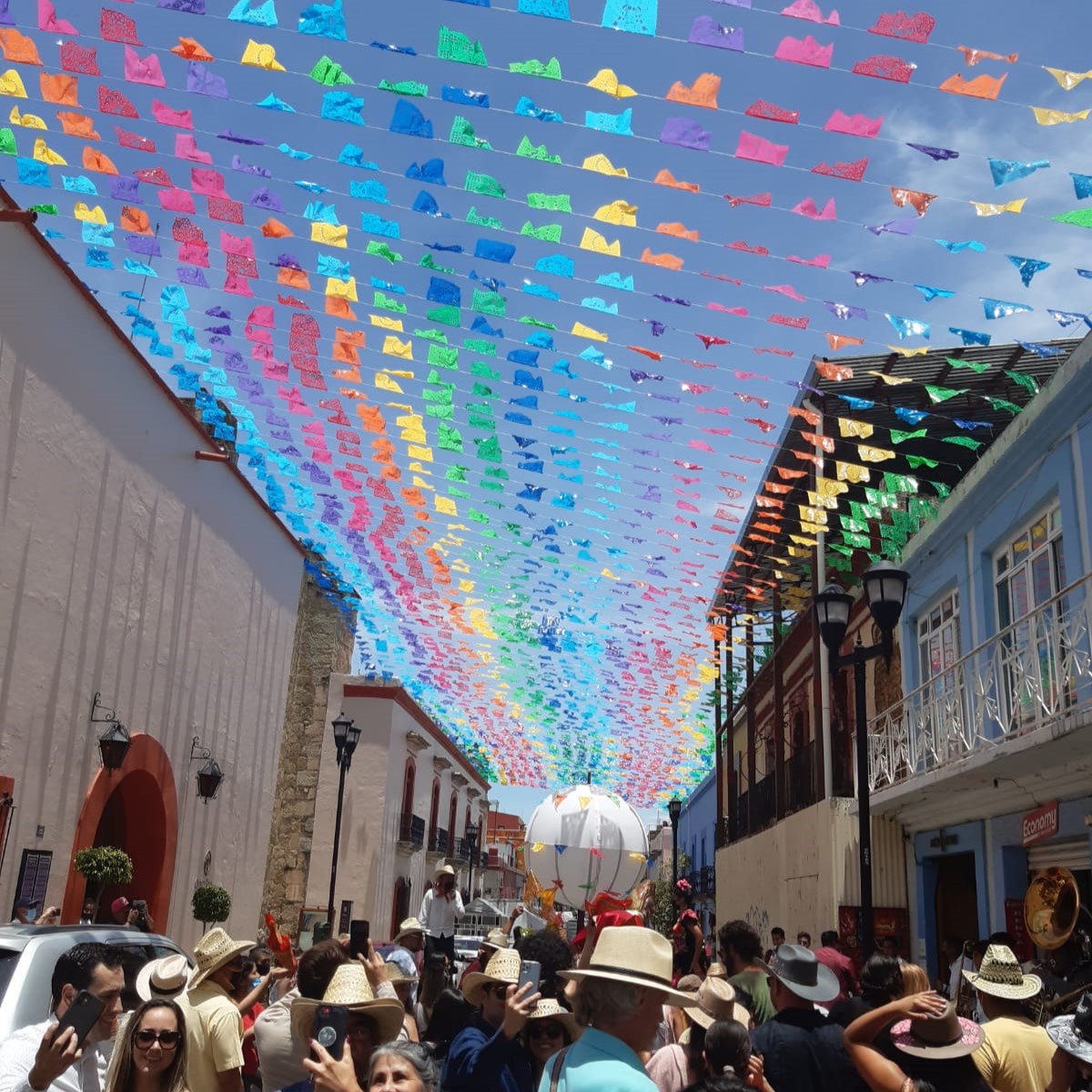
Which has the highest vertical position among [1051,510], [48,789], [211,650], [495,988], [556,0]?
[556,0]

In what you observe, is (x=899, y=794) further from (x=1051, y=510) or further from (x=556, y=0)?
(x=556, y=0)

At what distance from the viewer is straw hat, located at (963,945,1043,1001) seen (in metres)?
4.69

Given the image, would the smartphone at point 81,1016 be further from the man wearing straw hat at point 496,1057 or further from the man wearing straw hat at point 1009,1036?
the man wearing straw hat at point 1009,1036

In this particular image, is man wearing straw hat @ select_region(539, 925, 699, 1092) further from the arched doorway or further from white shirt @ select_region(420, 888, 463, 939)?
the arched doorway

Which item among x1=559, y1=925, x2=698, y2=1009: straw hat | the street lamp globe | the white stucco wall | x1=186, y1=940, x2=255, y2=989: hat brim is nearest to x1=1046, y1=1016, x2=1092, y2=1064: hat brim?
x1=559, y1=925, x2=698, y2=1009: straw hat

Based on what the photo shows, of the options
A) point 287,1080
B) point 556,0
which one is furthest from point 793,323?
point 287,1080

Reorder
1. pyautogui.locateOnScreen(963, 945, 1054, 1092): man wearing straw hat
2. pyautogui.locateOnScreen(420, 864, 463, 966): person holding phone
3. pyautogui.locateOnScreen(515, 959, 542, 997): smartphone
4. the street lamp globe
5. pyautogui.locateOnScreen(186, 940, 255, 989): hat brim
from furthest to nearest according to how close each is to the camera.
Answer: pyautogui.locateOnScreen(420, 864, 463, 966): person holding phone → the street lamp globe → pyautogui.locateOnScreen(186, 940, 255, 989): hat brim → pyautogui.locateOnScreen(963, 945, 1054, 1092): man wearing straw hat → pyautogui.locateOnScreen(515, 959, 542, 997): smartphone

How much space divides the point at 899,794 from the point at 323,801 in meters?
17.9

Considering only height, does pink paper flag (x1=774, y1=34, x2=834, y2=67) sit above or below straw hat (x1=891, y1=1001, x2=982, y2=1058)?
above

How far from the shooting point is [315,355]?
10.7 metres

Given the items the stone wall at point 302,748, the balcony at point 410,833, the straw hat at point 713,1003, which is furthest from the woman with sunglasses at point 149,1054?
the balcony at point 410,833

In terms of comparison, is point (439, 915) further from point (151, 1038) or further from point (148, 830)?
point (151, 1038)

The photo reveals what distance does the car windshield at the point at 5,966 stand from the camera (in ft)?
16.1

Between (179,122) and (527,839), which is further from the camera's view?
(527,839)
